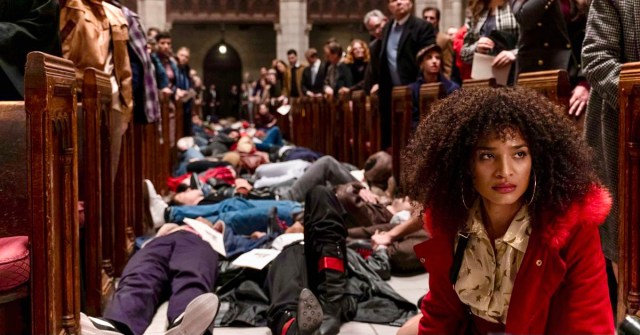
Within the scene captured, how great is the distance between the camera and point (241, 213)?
5.98 m

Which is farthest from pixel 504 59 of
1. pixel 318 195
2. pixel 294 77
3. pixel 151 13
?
pixel 151 13

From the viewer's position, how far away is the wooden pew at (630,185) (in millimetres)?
2635

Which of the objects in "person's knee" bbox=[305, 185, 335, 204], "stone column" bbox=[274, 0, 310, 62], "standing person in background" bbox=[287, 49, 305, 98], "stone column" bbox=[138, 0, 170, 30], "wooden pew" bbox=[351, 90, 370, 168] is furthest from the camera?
"stone column" bbox=[274, 0, 310, 62]

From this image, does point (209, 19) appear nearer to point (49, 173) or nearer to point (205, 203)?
point (205, 203)

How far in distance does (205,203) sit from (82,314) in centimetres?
370

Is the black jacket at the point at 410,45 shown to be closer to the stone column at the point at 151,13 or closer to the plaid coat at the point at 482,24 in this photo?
the plaid coat at the point at 482,24

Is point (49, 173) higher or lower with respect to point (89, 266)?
higher

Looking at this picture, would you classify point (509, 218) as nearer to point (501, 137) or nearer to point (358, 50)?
point (501, 137)

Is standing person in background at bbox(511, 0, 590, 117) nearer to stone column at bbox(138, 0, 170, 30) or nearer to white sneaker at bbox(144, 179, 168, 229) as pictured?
white sneaker at bbox(144, 179, 168, 229)

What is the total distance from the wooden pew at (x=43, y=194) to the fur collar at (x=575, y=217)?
162 cm

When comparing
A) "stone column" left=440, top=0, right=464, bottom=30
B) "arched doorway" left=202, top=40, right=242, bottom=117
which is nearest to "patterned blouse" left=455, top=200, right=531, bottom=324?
"stone column" left=440, top=0, right=464, bottom=30

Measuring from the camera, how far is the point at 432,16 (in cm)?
931

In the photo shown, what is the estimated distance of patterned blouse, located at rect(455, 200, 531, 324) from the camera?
2.10 meters

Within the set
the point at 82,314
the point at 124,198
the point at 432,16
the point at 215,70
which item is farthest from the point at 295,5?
the point at 82,314
